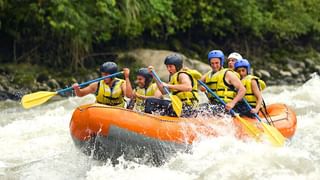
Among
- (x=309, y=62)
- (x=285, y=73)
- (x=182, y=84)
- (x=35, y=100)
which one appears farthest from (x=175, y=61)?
(x=309, y=62)

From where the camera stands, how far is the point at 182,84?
7.31 meters

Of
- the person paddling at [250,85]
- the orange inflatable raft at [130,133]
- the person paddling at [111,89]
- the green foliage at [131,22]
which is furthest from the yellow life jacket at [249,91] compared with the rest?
the green foliage at [131,22]

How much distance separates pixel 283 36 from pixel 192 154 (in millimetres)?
16618

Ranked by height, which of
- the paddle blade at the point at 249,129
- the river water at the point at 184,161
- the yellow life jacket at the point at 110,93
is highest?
the yellow life jacket at the point at 110,93

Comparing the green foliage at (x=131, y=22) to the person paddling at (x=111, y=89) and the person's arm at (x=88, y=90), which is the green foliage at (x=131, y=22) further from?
the person paddling at (x=111, y=89)

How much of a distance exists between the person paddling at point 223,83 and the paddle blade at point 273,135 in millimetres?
478

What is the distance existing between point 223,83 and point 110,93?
1.42 m

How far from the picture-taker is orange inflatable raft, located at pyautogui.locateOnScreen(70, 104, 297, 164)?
6598 millimetres

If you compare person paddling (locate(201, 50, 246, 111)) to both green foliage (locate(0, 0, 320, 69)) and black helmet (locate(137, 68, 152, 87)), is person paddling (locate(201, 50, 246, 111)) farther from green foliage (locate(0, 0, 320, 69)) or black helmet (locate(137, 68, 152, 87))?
green foliage (locate(0, 0, 320, 69))

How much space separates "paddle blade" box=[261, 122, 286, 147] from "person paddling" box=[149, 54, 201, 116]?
2.94 feet

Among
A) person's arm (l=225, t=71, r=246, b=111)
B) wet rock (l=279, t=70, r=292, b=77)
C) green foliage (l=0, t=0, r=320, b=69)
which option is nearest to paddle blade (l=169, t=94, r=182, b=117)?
person's arm (l=225, t=71, r=246, b=111)

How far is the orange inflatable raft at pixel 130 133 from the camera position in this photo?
660 cm

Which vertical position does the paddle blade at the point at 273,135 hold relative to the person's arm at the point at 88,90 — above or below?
below

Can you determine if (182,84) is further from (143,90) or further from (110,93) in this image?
(110,93)
